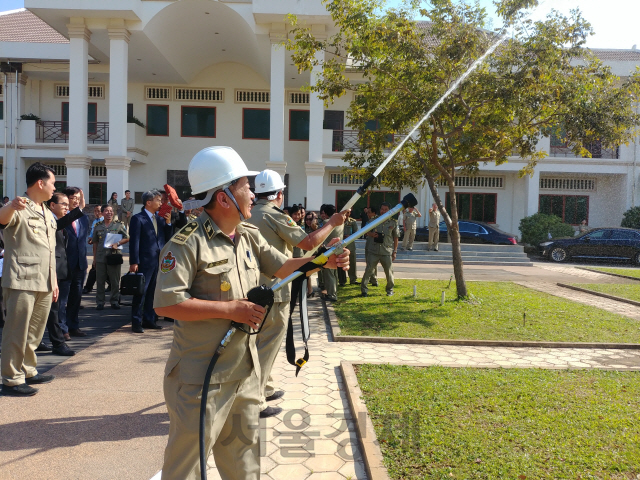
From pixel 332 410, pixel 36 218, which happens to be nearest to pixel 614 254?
pixel 332 410

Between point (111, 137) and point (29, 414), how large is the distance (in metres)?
15.7

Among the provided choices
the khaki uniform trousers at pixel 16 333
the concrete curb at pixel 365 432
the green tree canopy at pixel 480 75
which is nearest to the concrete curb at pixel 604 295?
the green tree canopy at pixel 480 75

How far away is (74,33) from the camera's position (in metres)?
18.1

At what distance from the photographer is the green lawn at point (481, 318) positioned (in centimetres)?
754

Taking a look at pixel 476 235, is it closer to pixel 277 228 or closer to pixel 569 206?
pixel 569 206

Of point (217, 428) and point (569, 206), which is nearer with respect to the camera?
point (217, 428)

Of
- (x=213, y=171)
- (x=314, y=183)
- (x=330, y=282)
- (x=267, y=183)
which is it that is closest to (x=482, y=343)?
(x=330, y=282)

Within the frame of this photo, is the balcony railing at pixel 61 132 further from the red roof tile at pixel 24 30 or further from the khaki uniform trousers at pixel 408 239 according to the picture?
the khaki uniform trousers at pixel 408 239

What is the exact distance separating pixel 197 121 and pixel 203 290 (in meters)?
23.8

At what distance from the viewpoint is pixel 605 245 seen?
69.6ft

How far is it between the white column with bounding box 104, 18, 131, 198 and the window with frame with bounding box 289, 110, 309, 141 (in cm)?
850

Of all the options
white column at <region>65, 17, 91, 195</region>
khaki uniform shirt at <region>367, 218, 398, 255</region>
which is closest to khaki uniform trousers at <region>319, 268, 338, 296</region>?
khaki uniform shirt at <region>367, 218, 398, 255</region>

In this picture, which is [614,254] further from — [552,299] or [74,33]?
[74,33]

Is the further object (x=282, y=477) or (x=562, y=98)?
(x=562, y=98)
